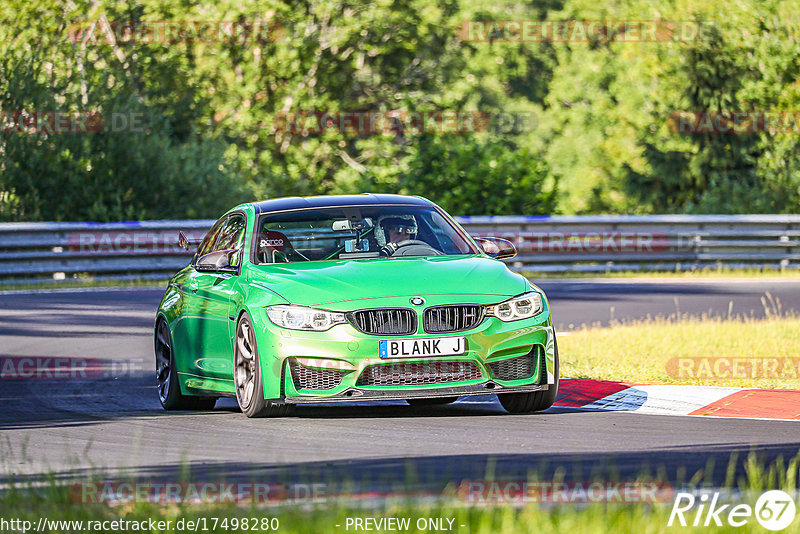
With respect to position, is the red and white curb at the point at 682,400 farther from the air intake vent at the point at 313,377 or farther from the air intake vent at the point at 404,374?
the air intake vent at the point at 313,377

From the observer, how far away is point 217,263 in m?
10.6

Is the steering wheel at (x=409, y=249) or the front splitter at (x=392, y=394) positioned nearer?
the front splitter at (x=392, y=394)

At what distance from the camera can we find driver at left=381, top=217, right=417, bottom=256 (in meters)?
10.6

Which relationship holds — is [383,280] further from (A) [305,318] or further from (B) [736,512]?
(B) [736,512]

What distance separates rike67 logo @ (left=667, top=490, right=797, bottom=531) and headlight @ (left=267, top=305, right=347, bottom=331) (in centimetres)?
370

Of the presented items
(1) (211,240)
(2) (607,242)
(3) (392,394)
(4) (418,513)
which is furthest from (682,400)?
(2) (607,242)

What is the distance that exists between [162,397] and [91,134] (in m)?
18.3

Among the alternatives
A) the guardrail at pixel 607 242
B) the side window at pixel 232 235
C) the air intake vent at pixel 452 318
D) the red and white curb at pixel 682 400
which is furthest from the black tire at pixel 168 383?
the guardrail at pixel 607 242

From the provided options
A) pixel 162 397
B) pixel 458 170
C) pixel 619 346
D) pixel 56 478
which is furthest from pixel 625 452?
pixel 458 170

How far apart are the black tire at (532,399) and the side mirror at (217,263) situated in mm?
2208

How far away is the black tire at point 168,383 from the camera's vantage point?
11.2m

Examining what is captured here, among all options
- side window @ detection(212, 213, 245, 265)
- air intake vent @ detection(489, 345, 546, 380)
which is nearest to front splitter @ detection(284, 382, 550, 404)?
air intake vent @ detection(489, 345, 546, 380)

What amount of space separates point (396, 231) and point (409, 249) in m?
0.22

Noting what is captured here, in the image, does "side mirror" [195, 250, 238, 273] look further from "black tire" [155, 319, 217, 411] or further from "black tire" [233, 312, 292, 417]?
"black tire" [155, 319, 217, 411]
